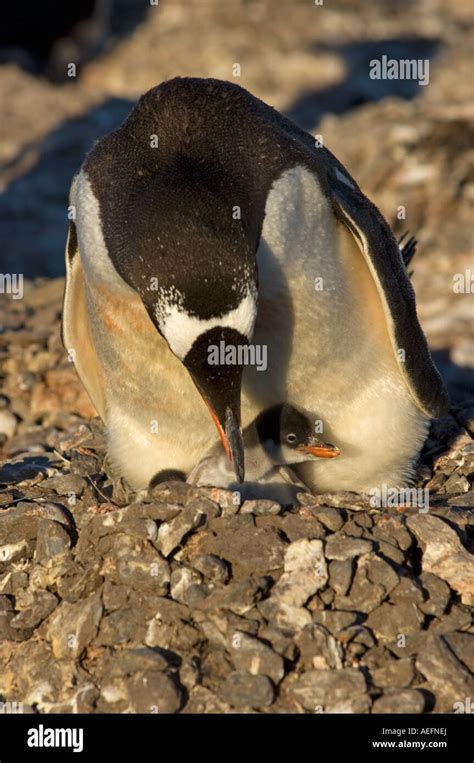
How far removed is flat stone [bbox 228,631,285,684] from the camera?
11.6 ft

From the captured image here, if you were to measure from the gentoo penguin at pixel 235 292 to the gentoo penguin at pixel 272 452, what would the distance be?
0.06 m

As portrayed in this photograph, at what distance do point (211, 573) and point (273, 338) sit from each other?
0.91m

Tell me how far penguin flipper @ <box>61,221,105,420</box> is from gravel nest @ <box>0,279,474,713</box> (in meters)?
0.88

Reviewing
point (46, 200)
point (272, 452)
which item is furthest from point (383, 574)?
point (46, 200)

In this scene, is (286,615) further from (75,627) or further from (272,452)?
(272,452)

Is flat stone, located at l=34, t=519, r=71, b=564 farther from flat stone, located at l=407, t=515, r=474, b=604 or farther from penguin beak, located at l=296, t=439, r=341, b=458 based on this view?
flat stone, located at l=407, t=515, r=474, b=604

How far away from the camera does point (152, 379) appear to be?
14.7 feet

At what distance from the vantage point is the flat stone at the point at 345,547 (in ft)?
12.5

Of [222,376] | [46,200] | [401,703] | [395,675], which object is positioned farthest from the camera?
[46,200]

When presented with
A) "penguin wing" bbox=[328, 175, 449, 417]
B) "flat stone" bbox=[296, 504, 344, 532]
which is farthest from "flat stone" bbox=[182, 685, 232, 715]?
"penguin wing" bbox=[328, 175, 449, 417]

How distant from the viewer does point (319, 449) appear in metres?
4.52

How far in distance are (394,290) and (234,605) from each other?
139 centimetres
